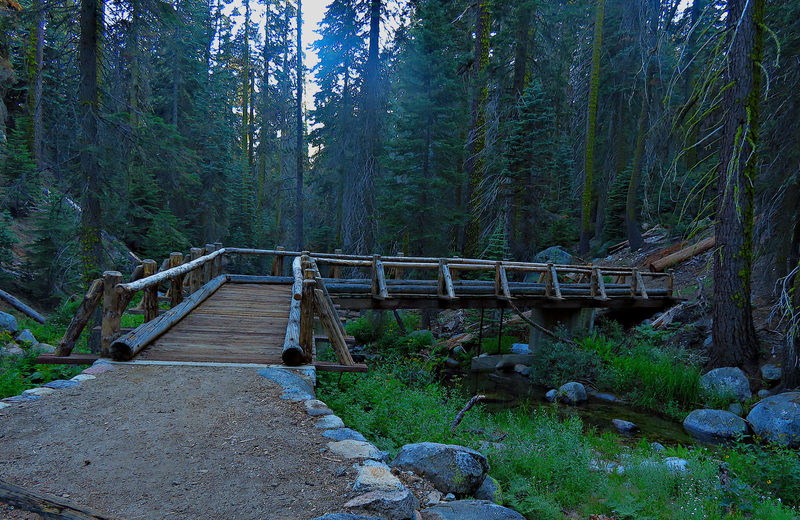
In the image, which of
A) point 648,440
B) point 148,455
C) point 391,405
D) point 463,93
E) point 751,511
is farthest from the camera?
point 463,93

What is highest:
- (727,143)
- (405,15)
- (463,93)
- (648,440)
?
(405,15)

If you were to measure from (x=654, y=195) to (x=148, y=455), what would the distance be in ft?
82.1

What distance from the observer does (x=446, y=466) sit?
381 cm

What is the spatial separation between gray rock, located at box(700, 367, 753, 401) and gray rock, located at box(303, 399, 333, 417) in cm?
952

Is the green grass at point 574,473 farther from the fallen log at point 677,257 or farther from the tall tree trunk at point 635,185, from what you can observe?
the tall tree trunk at point 635,185

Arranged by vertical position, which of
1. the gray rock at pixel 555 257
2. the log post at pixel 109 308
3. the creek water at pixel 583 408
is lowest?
the creek water at pixel 583 408

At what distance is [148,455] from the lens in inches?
127

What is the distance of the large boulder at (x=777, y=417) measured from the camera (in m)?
7.38

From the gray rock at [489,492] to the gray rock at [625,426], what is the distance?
604cm

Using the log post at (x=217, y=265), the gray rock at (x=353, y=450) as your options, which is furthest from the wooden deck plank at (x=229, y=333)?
the gray rock at (x=353, y=450)

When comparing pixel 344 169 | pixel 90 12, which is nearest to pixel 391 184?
pixel 344 169

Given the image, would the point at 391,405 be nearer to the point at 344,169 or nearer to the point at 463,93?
the point at 463,93

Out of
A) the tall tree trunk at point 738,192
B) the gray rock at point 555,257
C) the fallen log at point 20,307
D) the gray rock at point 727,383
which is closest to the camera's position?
the tall tree trunk at point 738,192

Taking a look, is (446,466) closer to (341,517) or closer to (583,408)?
(341,517)
